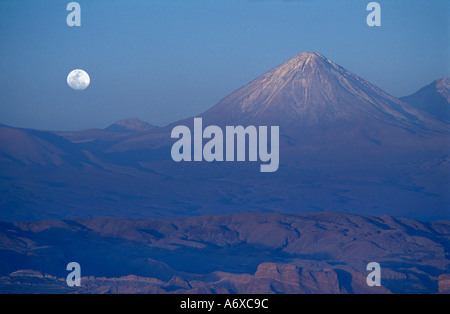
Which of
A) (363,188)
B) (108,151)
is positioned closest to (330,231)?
(363,188)

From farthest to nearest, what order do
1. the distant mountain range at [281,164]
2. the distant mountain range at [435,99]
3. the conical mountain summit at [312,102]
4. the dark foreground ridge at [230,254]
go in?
the distant mountain range at [435,99], the conical mountain summit at [312,102], the distant mountain range at [281,164], the dark foreground ridge at [230,254]

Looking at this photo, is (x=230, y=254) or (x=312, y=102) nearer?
(x=230, y=254)

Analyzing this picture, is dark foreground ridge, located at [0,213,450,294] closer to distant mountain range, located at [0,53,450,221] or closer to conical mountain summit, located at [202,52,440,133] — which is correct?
distant mountain range, located at [0,53,450,221]

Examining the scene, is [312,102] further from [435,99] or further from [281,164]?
[435,99]

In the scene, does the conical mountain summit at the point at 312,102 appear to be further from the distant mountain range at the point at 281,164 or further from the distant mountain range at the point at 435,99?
the distant mountain range at the point at 435,99

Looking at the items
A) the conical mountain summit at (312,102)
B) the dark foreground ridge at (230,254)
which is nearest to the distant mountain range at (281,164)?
the conical mountain summit at (312,102)

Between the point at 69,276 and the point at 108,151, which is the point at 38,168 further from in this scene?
the point at 69,276

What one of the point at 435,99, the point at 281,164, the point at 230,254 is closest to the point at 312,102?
the point at 281,164
